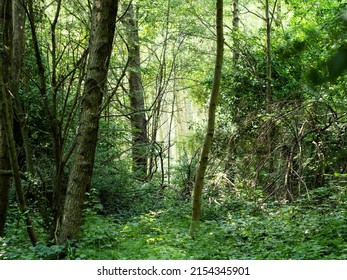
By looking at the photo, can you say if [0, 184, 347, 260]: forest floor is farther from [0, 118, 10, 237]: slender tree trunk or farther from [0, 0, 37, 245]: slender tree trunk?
[0, 0, 37, 245]: slender tree trunk

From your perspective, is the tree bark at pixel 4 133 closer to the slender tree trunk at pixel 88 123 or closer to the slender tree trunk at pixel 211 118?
the slender tree trunk at pixel 88 123

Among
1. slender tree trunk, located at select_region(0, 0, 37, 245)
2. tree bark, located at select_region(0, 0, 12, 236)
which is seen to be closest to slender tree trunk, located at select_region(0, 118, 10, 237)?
tree bark, located at select_region(0, 0, 12, 236)

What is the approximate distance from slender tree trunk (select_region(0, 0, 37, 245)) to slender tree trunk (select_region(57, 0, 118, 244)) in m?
0.45

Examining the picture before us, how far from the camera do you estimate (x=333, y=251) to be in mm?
4363

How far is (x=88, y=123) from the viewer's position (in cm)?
491

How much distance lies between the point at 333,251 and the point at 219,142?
6.02 metres

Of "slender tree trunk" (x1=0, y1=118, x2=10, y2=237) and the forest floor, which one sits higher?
"slender tree trunk" (x1=0, y1=118, x2=10, y2=237)

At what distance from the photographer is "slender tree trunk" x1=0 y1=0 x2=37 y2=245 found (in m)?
4.61

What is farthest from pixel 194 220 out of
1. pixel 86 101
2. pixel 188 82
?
pixel 188 82

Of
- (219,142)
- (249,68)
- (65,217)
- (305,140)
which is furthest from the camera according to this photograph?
(249,68)

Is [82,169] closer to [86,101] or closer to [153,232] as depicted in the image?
[86,101]

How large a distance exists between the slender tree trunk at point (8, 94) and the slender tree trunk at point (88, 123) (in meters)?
0.45

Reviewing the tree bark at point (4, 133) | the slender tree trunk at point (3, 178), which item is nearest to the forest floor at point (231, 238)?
the slender tree trunk at point (3, 178)
